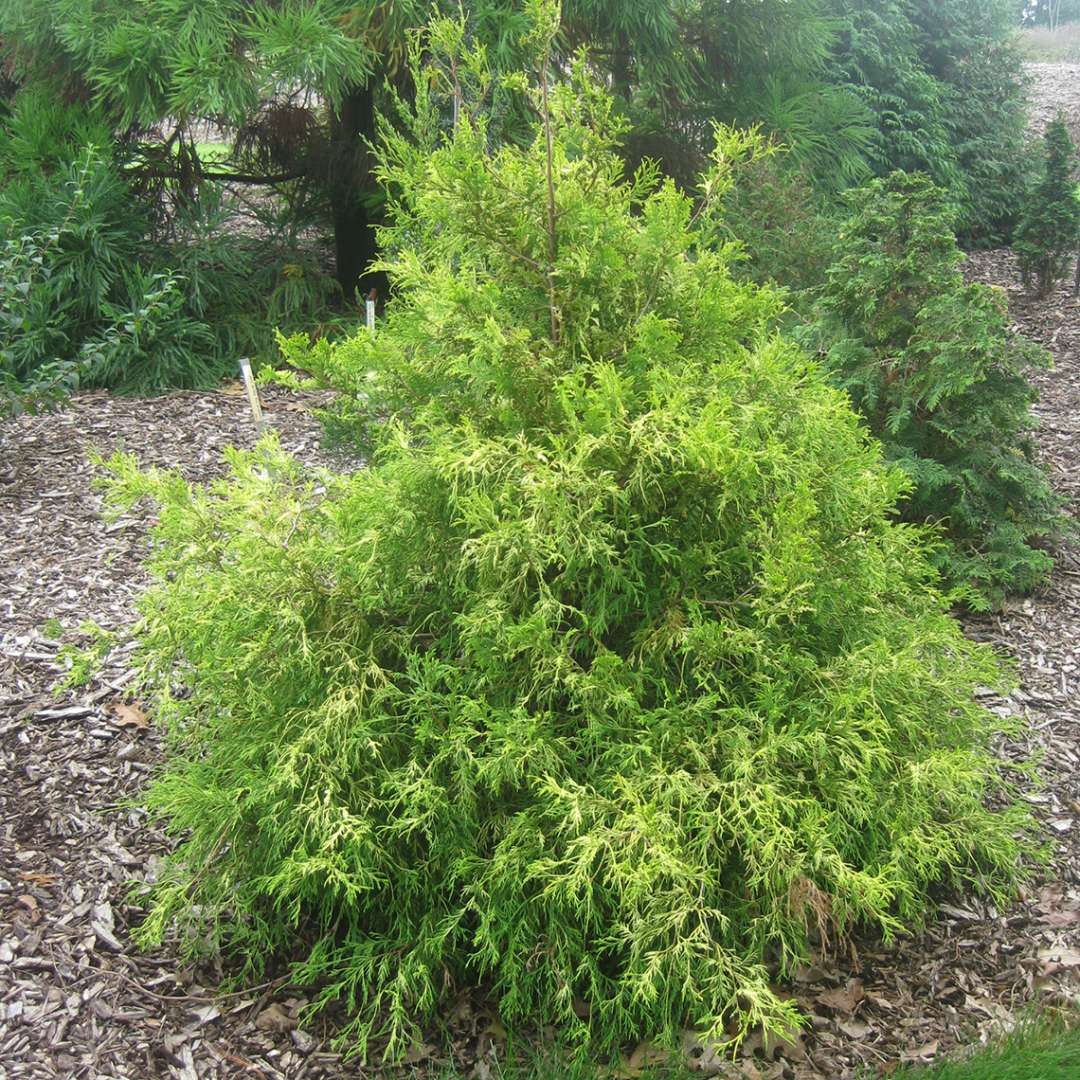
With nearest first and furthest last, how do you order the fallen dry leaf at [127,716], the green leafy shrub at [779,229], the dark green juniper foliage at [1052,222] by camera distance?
the fallen dry leaf at [127,716] → the green leafy shrub at [779,229] → the dark green juniper foliage at [1052,222]

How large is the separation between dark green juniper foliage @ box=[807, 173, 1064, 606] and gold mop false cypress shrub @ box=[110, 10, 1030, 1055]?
69.2 inches

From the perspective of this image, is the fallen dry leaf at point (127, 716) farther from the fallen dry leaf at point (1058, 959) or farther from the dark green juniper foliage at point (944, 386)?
the dark green juniper foliage at point (944, 386)

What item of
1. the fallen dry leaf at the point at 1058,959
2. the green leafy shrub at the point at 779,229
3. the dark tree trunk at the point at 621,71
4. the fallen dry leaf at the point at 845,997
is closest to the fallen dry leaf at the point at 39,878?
the fallen dry leaf at the point at 845,997

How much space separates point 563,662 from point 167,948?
1365 mm

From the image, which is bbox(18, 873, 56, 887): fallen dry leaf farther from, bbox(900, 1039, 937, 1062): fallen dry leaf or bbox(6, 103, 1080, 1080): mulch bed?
bbox(900, 1039, 937, 1062): fallen dry leaf

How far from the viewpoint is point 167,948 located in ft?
9.01

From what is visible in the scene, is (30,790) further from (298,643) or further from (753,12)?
(753,12)

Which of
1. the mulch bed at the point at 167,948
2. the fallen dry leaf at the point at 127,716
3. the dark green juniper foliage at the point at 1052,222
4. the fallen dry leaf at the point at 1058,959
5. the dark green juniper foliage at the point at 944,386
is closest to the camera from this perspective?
the mulch bed at the point at 167,948

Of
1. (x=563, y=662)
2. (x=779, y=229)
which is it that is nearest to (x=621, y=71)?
(x=779, y=229)

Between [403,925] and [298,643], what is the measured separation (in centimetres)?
70

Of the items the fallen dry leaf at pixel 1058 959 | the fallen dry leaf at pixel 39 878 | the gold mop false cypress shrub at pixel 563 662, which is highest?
the gold mop false cypress shrub at pixel 563 662

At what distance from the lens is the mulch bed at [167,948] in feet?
8.09

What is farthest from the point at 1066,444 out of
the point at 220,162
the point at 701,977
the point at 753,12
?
the point at 220,162

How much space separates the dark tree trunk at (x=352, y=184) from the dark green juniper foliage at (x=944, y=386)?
358 centimetres
